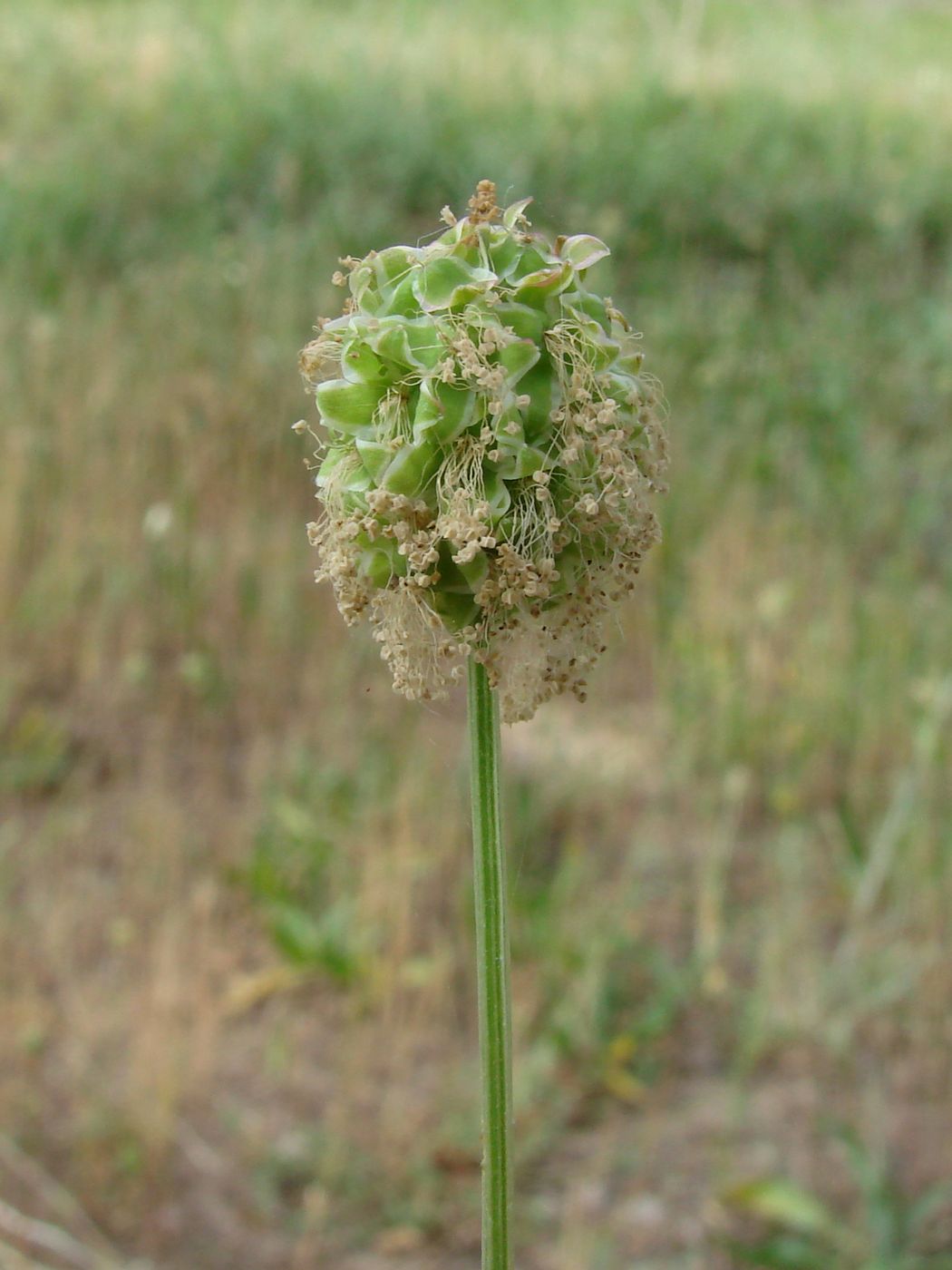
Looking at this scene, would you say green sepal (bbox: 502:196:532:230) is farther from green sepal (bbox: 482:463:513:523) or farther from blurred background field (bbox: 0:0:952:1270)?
blurred background field (bbox: 0:0:952:1270)

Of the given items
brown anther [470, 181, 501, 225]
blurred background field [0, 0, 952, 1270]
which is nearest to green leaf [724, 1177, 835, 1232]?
blurred background field [0, 0, 952, 1270]

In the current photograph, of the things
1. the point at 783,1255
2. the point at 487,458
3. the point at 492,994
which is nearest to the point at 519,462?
the point at 487,458

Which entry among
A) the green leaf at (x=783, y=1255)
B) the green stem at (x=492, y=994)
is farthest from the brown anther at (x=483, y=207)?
the green leaf at (x=783, y=1255)

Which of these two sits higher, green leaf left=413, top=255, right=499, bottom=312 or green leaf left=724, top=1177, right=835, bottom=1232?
green leaf left=413, top=255, right=499, bottom=312

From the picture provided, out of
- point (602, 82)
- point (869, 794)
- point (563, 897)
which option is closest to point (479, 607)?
point (563, 897)

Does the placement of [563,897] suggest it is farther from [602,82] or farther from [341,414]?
[602,82]

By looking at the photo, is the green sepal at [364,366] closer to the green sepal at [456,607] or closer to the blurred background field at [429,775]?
the green sepal at [456,607]
